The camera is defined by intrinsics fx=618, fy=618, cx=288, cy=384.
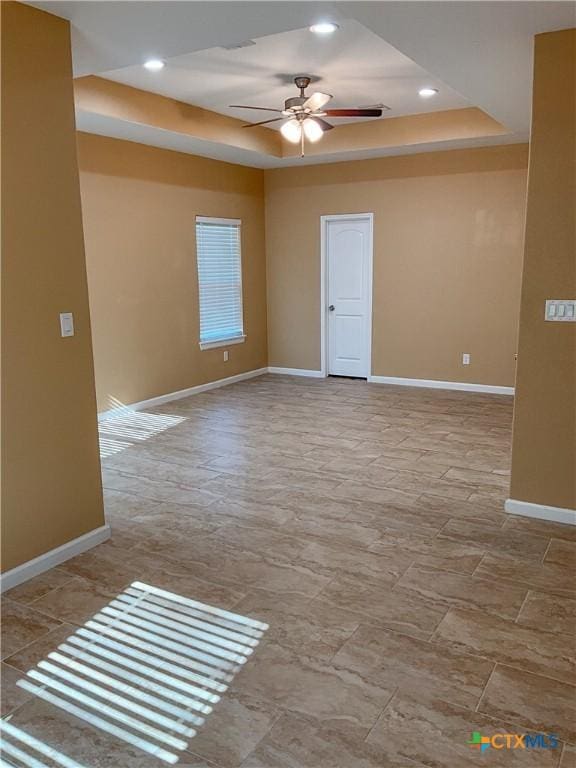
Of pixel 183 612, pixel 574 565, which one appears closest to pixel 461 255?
pixel 574 565

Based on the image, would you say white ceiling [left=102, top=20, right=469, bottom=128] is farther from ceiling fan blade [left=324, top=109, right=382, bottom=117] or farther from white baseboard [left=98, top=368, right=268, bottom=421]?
white baseboard [left=98, top=368, right=268, bottom=421]

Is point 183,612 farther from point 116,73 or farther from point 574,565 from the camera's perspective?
point 116,73

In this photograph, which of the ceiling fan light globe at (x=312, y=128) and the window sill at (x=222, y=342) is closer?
the ceiling fan light globe at (x=312, y=128)

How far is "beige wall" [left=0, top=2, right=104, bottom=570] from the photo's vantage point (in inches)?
110

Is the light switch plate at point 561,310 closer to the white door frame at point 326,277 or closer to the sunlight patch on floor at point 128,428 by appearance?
the sunlight patch on floor at point 128,428

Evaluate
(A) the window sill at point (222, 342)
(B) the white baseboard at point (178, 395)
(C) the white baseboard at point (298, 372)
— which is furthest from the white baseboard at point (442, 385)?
(A) the window sill at point (222, 342)

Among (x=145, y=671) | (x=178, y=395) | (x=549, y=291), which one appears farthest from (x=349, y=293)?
(x=145, y=671)

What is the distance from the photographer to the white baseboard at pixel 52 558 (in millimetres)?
2902

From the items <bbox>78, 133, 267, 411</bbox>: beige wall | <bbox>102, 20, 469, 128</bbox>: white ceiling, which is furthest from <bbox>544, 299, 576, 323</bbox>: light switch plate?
<bbox>78, 133, 267, 411</bbox>: beige wall

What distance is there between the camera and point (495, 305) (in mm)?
6785

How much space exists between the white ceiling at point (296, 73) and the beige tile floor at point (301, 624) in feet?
9.56

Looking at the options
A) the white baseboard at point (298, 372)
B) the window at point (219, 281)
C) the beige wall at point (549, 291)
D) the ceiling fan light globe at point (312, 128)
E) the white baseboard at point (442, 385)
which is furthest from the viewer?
the white baseboard at point (298, 372)

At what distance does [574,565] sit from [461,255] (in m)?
4.49

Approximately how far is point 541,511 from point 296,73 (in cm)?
366
